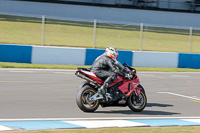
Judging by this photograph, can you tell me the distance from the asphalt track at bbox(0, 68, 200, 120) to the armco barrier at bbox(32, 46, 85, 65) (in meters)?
2.62

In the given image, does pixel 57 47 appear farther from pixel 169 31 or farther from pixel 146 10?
pixel 146 10

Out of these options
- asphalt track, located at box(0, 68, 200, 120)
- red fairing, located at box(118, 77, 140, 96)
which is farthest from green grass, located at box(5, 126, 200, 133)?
red fairing, located at box(118, 77, 140, 96)

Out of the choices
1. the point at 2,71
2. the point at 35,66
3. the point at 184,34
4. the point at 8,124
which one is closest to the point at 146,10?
the point at 184,34

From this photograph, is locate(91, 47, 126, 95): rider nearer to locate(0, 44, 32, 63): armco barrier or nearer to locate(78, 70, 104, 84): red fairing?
locate(78, 70, 104, 84): red fairing

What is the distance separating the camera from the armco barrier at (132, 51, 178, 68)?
20.5m

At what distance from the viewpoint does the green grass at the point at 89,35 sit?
19.8 metres

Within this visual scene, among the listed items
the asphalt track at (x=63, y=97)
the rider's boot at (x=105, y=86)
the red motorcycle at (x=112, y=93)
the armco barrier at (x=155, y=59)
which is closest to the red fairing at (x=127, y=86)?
the red motorcycle at (x=112, y=93)

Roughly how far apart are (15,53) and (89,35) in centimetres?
449

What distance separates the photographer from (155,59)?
21.1 metres

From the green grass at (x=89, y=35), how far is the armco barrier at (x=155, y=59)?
1.16 metres

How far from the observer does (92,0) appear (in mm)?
35062

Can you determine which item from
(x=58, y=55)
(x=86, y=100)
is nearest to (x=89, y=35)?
(x=58, y=55)

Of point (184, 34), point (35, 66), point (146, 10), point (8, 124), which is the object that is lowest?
point (8, 124)

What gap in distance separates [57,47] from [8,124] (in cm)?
1225
